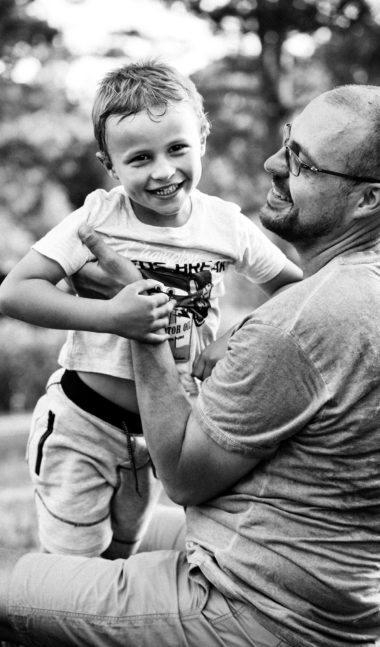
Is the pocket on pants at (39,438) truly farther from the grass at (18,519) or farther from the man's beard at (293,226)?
the grass at (18,519)

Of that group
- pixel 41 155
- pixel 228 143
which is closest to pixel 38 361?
pixel 41 155

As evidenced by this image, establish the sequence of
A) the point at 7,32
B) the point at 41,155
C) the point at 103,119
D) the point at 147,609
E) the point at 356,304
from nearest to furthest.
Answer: the point at 356,304, the point at 147,609, the point at 103,119, the point at 7,32, the point at 41,155

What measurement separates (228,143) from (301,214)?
812cm

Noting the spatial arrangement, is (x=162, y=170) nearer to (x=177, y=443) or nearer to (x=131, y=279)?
(x=131, y=279)

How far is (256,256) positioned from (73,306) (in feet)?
2.41

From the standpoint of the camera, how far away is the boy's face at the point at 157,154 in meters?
2.39

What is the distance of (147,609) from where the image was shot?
7.19 feet

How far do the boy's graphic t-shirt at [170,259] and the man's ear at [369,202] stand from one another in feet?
1.75

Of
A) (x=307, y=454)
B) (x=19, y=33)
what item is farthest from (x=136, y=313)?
(x=19, y=33)

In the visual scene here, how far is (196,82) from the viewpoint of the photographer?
32.8 feet

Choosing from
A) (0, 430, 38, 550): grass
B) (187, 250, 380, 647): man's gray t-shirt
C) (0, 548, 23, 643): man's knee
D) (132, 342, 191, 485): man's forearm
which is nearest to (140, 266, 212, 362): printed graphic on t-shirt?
(132, 342, 191, 485): man's forearm

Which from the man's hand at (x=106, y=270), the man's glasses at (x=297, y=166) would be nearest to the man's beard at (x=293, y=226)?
the man's glasses at (x=297, y=166)

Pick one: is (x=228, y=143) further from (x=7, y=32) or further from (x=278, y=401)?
(x=278, y=401)

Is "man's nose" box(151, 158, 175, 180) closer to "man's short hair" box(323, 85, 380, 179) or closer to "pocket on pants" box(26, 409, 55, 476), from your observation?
"man's short hair" box(323, 85, 380, 179)
